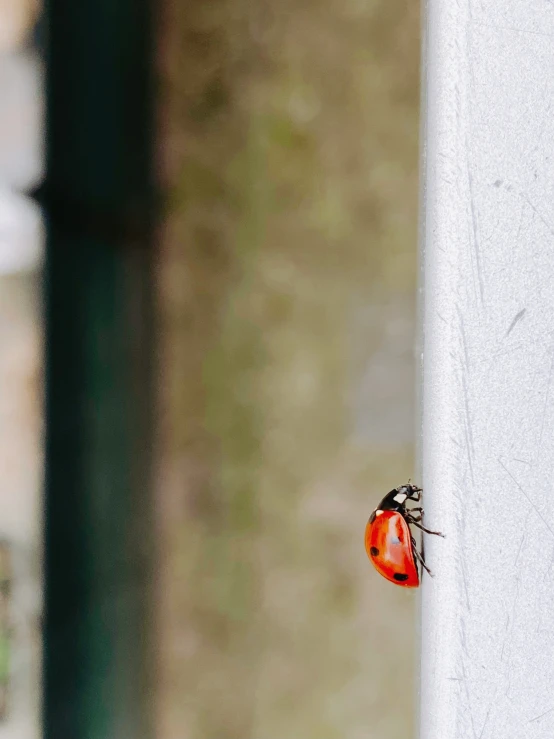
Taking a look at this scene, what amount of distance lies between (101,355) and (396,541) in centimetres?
74

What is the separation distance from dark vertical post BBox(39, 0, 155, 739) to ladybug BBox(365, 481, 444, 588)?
0.62 meters

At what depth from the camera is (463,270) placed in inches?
12.3

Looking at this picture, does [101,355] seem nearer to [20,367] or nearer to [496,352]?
[20,367]

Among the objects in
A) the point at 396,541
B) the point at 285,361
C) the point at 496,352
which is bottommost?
the point at 396,541

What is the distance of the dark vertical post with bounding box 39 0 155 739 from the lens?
102 centimetres

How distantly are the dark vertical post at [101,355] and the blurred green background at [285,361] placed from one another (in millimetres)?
46

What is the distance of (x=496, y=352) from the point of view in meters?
0.31

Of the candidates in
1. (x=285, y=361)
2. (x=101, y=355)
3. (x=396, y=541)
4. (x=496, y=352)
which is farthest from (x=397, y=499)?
(x=101, y=355)

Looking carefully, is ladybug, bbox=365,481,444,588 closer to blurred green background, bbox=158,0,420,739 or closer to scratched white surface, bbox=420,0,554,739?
scratched white surface, bbox=420,0,554,739

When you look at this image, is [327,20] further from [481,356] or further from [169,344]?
[481,356]

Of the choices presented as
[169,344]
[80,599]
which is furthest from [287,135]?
[80,599]

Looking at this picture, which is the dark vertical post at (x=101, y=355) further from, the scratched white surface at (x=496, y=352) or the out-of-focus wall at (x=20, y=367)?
the scratched white surface at (x=496, y=352)

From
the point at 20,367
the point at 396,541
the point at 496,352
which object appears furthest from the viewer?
the point at 20,367

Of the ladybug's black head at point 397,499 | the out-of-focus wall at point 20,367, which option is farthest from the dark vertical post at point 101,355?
the ladybug's black head at point 397,499
